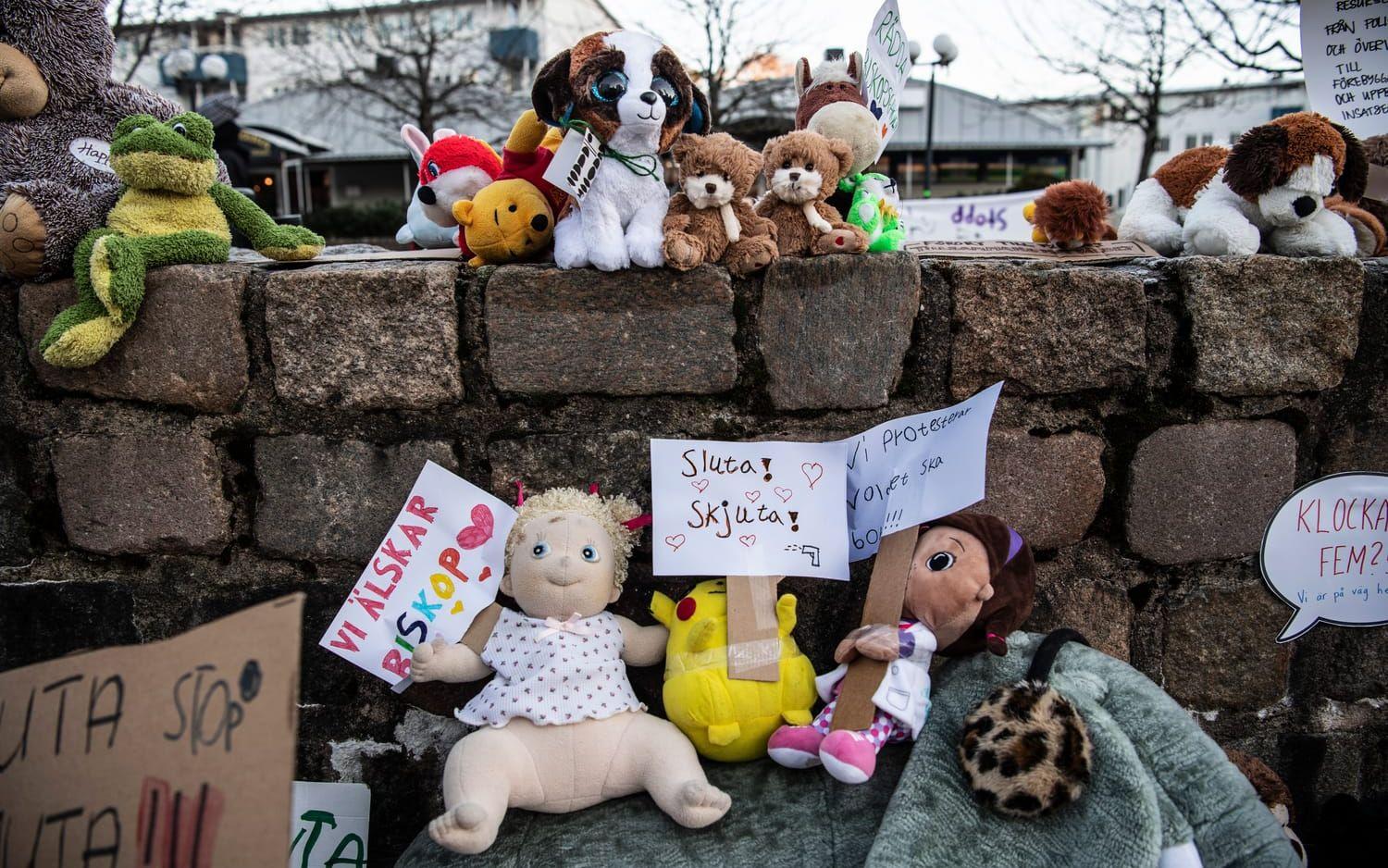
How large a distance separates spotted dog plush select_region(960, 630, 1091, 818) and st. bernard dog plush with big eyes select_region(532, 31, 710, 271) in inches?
38.6

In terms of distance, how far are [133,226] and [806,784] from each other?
1661 mm

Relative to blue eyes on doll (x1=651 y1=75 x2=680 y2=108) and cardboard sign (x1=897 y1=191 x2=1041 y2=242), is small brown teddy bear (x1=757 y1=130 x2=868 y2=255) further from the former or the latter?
cardboard sign (x1=897 y1=191 x2=1041 y2=242)

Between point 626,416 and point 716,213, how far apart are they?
0.44 m

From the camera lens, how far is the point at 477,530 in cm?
176

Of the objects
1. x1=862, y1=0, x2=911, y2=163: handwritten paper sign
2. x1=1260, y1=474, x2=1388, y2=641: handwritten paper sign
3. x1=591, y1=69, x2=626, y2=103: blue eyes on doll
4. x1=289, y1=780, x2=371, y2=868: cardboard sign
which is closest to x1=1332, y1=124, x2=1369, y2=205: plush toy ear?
x1=1260, y1=474, x2=1388, y2=641: handwritten paper sign

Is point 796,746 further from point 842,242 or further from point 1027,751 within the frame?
point 842,242

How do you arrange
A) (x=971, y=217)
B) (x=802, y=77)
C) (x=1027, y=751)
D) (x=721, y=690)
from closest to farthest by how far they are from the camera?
(x=1027, y=751), (x=721, y=690), (x=802, y=77), (x=971, y=217)

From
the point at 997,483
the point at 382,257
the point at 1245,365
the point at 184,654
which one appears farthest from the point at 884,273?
the point at 184,654

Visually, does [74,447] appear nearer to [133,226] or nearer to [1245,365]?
[133,226]

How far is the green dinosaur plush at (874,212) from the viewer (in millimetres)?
1843

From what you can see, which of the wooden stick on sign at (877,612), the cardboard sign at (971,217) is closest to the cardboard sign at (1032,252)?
the wooden stick on sign at (877,612)

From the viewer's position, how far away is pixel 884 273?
1706mm

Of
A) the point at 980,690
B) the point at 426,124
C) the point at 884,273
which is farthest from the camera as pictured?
the point at 426,124

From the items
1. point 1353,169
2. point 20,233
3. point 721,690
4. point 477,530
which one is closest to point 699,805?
point 721,690
